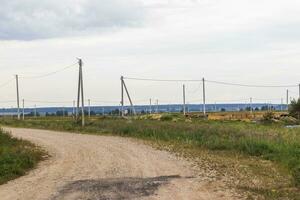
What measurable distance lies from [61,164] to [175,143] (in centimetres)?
834

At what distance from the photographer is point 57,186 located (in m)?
12.5

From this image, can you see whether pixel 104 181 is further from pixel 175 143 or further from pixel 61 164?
pixel 175 143

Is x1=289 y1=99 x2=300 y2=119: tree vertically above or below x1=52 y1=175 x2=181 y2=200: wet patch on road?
above

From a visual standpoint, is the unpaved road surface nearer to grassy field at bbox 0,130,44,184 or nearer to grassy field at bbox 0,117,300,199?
grassy field at bbox 0,130,44,184

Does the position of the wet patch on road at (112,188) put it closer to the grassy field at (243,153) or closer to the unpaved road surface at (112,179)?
the unpaved road surface at (112,179)

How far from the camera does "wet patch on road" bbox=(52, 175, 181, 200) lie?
11.0m

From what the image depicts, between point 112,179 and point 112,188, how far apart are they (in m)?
1.42

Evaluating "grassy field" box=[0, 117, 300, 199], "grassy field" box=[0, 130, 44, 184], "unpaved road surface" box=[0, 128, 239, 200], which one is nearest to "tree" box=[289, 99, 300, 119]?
"grassy field" box=[0, 117, 300, 199]

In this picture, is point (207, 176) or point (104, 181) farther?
point (207, 176)

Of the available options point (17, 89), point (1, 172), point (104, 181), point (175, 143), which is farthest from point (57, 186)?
point (17, 89)

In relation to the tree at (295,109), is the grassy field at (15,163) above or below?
below

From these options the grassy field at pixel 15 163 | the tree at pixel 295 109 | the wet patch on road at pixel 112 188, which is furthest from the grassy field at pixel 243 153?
the tree at pixel 295 109

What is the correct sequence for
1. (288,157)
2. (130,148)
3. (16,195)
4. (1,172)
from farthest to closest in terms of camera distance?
1. (130,148)
2. (288,157)
3. (1,172)
4. (16,195)

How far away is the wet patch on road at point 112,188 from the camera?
1097 cm
